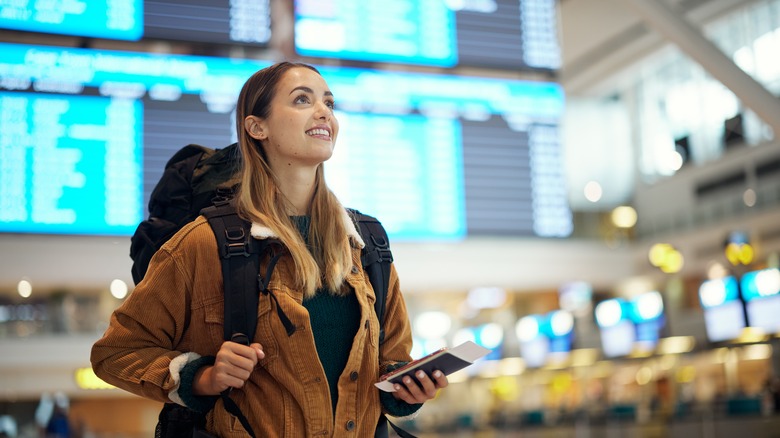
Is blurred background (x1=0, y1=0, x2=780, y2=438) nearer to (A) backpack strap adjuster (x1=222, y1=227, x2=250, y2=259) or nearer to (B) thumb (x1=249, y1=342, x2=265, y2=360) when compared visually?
(A) backpack strap adjuster (x1=222, y1=227, x2=250, y2=259)

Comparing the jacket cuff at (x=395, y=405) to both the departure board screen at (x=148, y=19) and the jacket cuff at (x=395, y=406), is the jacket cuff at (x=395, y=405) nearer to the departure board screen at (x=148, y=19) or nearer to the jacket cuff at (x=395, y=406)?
the jacket cuff at (x=395, y=406)

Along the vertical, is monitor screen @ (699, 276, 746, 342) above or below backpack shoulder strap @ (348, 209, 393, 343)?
below

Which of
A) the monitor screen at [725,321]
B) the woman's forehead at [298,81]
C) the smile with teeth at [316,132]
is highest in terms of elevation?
the woman's forehead at [298,81]

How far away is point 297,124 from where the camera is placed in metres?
2.37

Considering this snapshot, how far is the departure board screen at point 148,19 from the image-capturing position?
21.9ft

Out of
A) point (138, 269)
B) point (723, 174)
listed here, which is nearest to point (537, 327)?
point (723, 174)

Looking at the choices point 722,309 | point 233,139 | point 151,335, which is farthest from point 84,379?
point 151,335

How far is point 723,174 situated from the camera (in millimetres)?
20656

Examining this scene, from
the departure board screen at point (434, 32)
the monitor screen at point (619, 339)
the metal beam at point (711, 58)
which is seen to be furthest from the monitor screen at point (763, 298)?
the metal beam at point (711, 58)

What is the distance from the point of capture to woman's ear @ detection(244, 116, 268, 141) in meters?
2.42

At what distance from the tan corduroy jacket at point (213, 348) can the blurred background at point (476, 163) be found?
493 centimetres

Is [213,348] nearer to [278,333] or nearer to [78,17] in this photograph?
[278,333]

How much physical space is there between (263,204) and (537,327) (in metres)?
19.2

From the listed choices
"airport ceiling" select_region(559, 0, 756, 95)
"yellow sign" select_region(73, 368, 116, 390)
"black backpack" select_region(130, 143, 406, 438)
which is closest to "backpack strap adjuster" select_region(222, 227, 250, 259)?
"black backpack" select_region(130, 143, 406, 438)
